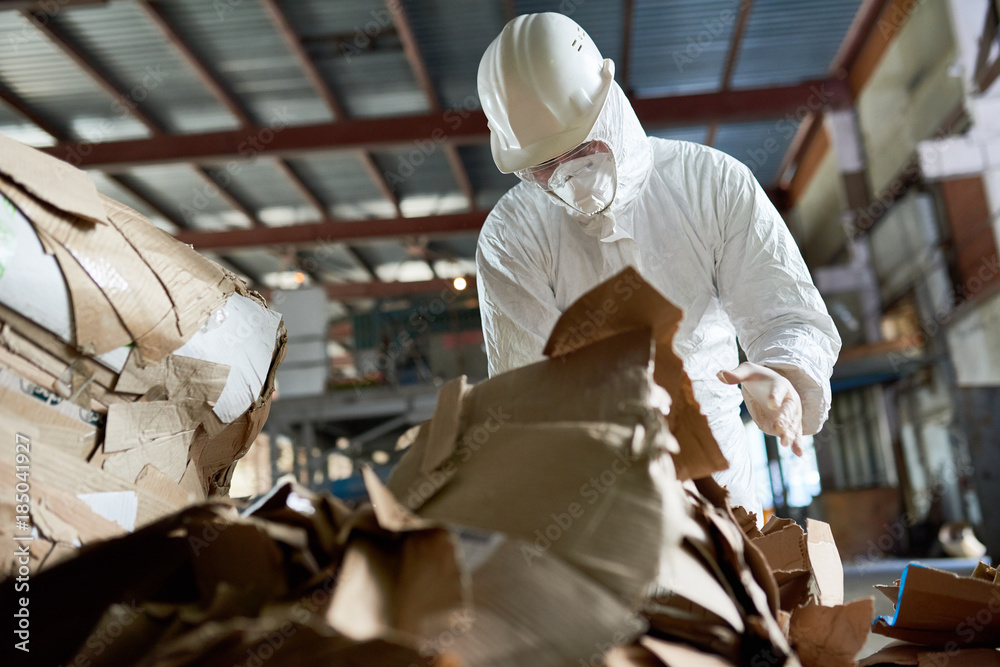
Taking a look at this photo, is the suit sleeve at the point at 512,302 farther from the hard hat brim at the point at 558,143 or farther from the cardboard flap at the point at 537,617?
the cardboard flap at the point at 537,617

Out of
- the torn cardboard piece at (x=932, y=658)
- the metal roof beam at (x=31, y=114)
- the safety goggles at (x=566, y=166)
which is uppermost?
the metal roof beam at (x=31, y=114)

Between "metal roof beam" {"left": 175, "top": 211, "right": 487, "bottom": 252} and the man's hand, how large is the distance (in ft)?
33.3

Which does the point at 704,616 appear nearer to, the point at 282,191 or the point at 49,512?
the point at 49,512

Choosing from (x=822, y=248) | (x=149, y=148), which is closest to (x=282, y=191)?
(x=149, y=148)

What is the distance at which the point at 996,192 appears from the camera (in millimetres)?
6414

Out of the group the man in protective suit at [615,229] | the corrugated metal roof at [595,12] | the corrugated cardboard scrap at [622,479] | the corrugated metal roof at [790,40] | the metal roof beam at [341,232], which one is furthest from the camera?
the metal roof beam at [341,232]

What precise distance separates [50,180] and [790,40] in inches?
355

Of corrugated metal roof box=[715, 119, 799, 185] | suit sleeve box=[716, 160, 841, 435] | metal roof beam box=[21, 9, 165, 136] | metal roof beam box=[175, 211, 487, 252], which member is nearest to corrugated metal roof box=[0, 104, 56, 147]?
metal roof beam box=[21, 9, 165, 136]

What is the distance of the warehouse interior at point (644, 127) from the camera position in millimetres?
7453

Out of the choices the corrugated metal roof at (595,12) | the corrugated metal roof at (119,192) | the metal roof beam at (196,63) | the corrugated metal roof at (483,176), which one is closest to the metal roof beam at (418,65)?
the corrugated metal roof at (483,176)

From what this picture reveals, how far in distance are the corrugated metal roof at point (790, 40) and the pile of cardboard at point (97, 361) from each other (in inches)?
315

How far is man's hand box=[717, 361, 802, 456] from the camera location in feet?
3.74

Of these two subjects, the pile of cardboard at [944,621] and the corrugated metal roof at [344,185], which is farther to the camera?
the corrugated metal roof at [344,185]

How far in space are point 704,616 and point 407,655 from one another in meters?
0.33
